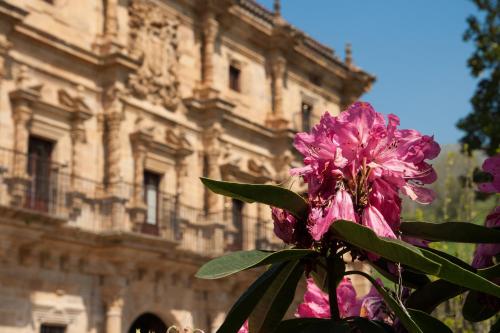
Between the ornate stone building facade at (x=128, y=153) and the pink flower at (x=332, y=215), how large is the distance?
40.9 ft

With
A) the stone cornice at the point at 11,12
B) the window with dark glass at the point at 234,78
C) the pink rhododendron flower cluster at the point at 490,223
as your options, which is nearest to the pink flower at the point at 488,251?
the pink rhododendron flower cluster at the point at 490,223

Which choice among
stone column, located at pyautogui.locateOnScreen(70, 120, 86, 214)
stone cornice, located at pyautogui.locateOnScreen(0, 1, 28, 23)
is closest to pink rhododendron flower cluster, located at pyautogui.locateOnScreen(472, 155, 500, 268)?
stone cornice, located at pyautogui.locateOnScreen(0, 1, 28, 23)

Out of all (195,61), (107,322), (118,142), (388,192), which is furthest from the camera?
(195,61)

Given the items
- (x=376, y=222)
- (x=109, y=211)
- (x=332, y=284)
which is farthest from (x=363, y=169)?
(x=109, y=211)

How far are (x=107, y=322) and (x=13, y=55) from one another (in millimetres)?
5137

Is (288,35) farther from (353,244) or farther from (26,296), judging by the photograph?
(353,244)

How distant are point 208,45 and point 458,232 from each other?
740 inches

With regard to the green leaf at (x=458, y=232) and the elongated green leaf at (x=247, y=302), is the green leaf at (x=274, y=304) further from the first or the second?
the green leaf at (x=458, y=232)

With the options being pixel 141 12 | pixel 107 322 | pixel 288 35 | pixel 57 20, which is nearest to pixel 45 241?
pixel 107 322

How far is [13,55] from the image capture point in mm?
15492

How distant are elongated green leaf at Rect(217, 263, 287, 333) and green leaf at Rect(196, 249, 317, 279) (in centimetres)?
12

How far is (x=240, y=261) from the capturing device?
5.59ft

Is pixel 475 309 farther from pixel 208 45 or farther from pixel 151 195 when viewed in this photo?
pixel 208 45

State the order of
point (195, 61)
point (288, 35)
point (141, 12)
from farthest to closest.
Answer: point (288, 35) < point (195, 61) < point (141, 12)
